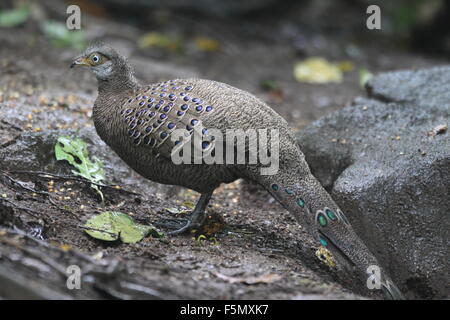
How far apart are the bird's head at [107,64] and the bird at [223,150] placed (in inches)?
10.4

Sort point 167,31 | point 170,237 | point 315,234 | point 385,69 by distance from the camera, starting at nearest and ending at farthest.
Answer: point 315,234 → point 170,237 → point 385,69 → point 167,31

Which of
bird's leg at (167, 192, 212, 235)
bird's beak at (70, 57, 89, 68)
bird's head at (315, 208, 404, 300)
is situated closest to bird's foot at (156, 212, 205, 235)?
bird's leg at (167, 192, 212, 235)

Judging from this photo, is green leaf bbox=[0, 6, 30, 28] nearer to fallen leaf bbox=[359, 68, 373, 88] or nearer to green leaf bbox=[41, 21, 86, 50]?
green leaf bbox=[41, 21, 86, 50]

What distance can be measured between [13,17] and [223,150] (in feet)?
17.5

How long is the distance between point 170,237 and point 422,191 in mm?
1734

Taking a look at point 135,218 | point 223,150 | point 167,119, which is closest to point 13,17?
point 135,218

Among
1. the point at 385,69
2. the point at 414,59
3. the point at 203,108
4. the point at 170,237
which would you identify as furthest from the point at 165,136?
the point at 414,59

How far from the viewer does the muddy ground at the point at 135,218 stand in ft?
10.4

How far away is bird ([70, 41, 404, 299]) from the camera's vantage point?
155 inches

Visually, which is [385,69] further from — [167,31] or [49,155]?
[49,155]
